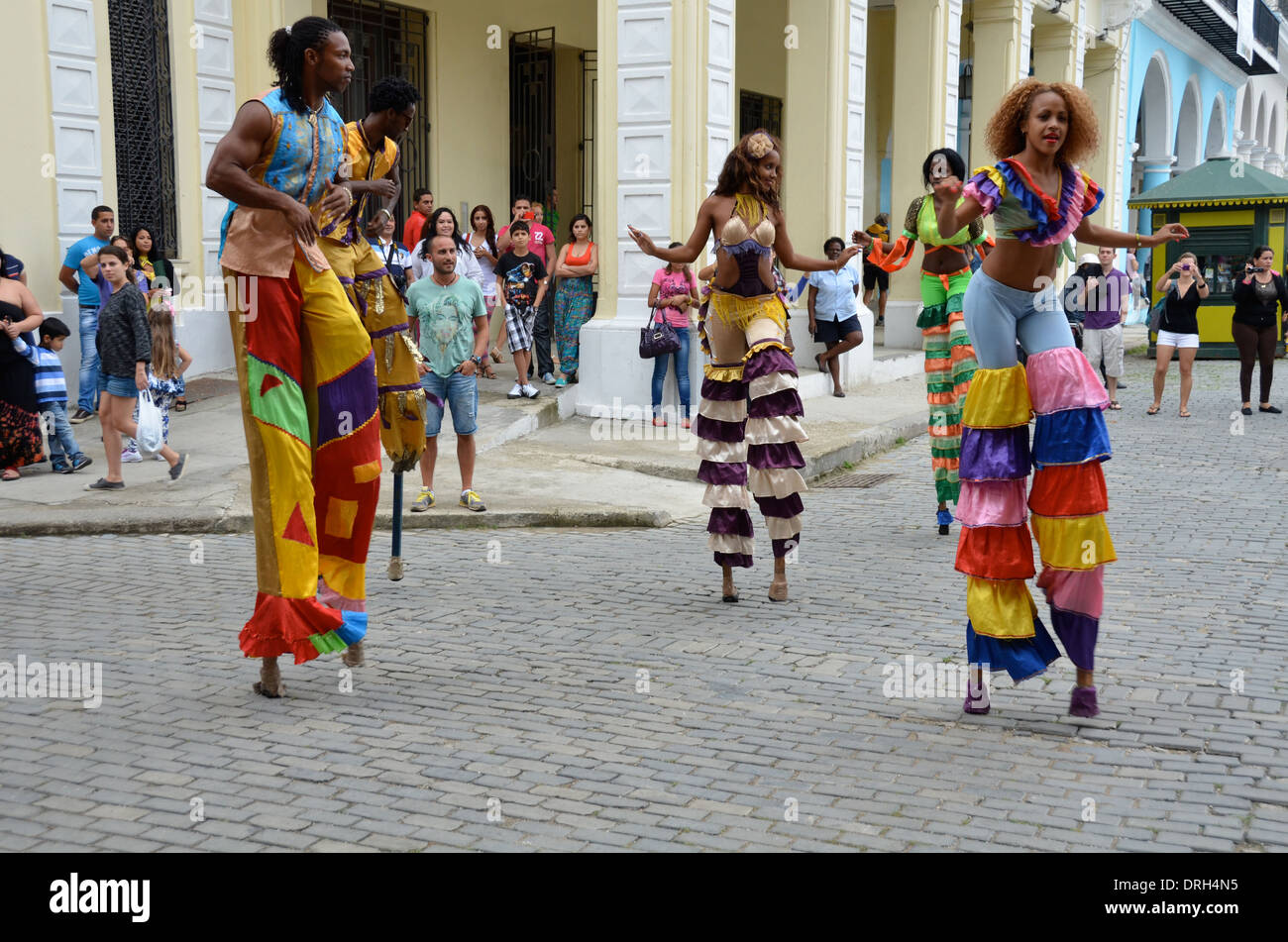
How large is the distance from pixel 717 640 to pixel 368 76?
1116 cm

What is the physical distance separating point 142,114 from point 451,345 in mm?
5637

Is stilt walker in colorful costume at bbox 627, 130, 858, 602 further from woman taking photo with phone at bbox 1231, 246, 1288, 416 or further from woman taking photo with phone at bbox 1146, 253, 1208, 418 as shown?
woman taking photo with phone at bbox 1231, 246, 1288, 416

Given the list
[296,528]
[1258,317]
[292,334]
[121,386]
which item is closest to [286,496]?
[296,528]

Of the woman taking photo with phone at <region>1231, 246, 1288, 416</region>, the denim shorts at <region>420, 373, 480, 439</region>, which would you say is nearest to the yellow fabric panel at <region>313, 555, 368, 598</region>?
the denim shorts at <region>420, 373, 480, 439</region>

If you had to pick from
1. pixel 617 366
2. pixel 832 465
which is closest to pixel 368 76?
pixel 617 366

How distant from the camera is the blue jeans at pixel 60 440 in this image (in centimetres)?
1021

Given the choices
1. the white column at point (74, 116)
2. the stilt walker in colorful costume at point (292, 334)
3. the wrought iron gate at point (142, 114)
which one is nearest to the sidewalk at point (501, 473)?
the wrought iron gate at point (142, 114)

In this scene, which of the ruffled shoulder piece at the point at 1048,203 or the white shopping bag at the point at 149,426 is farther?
the white shopping bag at the point at 149,426

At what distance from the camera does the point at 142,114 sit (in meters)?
12.7

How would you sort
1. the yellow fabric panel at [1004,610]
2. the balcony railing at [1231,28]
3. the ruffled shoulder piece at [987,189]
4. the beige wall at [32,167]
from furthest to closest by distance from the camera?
the balcony railing at [1231,28] < the beige wall at [32,167] < the yellow fabric panel at [1004,610] < the ruffled shoulder piece at [987,189]

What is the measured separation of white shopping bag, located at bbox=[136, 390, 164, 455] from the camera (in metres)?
9.66

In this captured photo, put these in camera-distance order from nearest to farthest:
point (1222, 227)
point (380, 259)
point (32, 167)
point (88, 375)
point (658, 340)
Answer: point (380, 259) → point (32, 167) → point (88, 375) → point (658, 340) → point (1222, 227)

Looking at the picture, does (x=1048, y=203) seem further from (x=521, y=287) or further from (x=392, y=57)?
(x=392, y=57)

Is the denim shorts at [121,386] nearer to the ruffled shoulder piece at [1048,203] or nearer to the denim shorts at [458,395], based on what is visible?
the denim shorts at [458,395]
